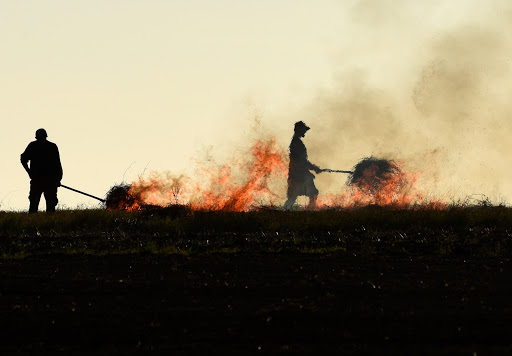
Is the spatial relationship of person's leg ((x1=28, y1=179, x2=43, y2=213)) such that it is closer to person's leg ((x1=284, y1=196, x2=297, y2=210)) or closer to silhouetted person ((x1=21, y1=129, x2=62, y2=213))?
silhouetted person ((x1=21, y1=129, x2=62, y2=213))

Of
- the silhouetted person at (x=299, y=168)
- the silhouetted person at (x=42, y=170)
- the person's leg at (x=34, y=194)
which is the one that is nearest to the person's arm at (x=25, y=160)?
the silhouetted person at (x=42, y=170)

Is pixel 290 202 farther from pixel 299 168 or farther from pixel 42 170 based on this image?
pixel 42 170

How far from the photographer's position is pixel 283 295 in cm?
1013

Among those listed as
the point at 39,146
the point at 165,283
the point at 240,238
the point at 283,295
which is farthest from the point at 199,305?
the point at 39,146

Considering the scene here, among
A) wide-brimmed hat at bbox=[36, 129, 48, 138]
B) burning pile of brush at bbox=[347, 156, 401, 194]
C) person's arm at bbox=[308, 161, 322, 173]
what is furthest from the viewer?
person's arm at bbox=[308, 161, 322, 173]

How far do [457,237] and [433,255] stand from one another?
2742mm

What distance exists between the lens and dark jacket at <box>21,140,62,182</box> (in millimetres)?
24359

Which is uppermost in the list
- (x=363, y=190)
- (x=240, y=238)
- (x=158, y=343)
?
(x=363, y=190)

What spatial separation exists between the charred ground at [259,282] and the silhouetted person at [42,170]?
→ 3.06m

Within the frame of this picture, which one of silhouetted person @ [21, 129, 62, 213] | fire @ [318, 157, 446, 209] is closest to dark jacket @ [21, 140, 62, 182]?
silhouetted person @ [21, 129, 62, 213]

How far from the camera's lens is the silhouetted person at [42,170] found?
2434cm

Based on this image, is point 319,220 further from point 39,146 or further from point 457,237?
point 39,146

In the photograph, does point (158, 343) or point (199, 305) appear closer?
point (158, 343)

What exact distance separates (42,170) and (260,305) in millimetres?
16149
